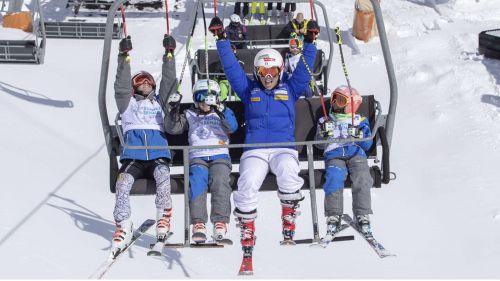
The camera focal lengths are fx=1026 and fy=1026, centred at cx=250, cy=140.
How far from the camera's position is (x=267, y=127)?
8758mm

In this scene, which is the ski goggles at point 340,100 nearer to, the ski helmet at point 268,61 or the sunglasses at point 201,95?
the ski helmet at point 268,61

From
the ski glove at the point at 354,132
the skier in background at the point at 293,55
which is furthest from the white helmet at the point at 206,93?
the skier in background at the point at 293,55

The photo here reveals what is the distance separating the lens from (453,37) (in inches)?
761

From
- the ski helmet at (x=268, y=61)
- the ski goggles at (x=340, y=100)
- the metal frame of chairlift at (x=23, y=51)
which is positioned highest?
the ski helmet at (x=268, y=61)

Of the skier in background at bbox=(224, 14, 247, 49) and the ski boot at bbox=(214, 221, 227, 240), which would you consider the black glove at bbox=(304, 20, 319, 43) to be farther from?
the skier in background at bbox=(224, 14, 247, 49)

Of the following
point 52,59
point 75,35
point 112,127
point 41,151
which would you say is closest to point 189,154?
point 112,127

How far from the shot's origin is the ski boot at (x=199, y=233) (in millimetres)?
8359

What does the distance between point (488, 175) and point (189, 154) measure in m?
6.66

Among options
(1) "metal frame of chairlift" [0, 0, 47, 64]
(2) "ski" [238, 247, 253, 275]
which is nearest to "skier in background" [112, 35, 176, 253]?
(2) "ski" [238, 247, 253, 275]

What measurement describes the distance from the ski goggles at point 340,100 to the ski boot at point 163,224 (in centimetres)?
180

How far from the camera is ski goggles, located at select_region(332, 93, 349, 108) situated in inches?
361

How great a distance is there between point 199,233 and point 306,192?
6.26 metres

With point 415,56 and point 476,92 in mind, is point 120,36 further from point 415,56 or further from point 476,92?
point 476,92

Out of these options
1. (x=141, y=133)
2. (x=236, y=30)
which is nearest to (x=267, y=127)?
(x=141, y=133)
